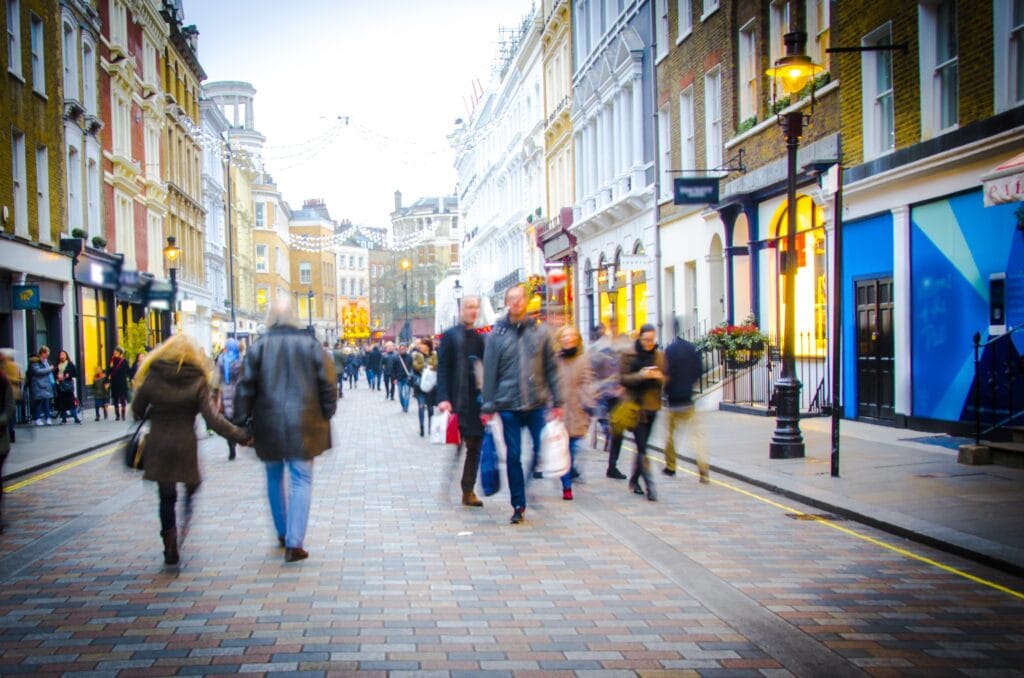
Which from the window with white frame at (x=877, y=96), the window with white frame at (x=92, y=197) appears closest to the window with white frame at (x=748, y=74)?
the window with white frame at (x=877, y=96)

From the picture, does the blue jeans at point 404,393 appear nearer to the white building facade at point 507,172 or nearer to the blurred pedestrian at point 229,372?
the blurred pedestrian at point 229,372

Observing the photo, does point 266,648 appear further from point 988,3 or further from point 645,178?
point 645,178

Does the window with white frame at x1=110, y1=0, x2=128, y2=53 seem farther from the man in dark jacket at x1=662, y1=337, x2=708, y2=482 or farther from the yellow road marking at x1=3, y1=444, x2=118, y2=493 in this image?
the man in dark jacket at x1=662, y1=337, x2=708, y2=482

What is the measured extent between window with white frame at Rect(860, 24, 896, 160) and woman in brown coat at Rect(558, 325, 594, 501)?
22.4ft

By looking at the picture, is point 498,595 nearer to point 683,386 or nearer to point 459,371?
point 459,371

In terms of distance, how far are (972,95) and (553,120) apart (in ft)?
93.7

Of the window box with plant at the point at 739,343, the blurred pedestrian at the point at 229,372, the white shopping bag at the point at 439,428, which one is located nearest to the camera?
the white shopping bag at the point at 439,428

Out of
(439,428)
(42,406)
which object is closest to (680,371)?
(439,428)

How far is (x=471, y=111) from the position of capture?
225ft

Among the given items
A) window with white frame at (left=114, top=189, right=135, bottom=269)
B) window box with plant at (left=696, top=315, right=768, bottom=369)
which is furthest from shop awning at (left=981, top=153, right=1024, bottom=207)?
window with white frame at (left=114, top=189, right=135, bottom=269)

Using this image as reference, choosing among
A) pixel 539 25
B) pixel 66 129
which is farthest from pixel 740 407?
pixel 539 25

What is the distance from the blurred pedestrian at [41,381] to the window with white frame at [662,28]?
1668 centimetres

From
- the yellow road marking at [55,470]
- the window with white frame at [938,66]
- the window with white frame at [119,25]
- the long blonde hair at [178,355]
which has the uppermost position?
the window with white frame at [119,25]

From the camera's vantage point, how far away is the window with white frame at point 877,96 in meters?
16.7
